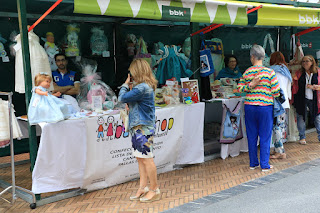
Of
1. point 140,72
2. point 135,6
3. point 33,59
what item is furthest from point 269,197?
point 33,59

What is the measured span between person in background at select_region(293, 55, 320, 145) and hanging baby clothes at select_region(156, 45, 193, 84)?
7.99ft

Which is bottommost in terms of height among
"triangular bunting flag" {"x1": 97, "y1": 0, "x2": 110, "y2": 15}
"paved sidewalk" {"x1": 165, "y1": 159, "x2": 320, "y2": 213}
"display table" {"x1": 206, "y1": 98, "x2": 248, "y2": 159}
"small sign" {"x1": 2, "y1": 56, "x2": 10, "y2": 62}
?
"paved sidewalk" {"x1": 165, "y1": 159, "x2": 320, "y2": 213}

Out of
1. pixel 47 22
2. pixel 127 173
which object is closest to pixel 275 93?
pixel 127 173

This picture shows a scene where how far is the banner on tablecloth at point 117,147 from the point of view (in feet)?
15.6

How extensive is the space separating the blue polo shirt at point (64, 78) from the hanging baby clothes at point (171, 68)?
1.54 meters

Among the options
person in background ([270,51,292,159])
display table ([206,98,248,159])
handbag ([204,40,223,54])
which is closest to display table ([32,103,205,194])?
display table ([206,98,248,159])

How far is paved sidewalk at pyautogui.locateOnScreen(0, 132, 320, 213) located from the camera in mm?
4348

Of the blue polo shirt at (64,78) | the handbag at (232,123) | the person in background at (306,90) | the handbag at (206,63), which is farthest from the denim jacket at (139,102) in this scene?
the person in background at (306,90)

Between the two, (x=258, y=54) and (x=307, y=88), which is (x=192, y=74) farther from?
(x=307, y=88)

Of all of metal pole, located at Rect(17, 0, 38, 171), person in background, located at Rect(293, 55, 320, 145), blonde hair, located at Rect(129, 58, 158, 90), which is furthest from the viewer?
person in background, located at Rect(293, 55, 320, 145)

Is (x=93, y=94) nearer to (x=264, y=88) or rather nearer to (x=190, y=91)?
(x=190, y=91)

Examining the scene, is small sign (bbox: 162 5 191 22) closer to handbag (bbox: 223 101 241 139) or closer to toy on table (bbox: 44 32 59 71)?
handbag (bbox: 223 101 241 139)

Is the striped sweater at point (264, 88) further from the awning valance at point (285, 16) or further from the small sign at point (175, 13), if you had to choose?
the small sign at point (175, 13)

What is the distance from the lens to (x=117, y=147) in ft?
16.4
